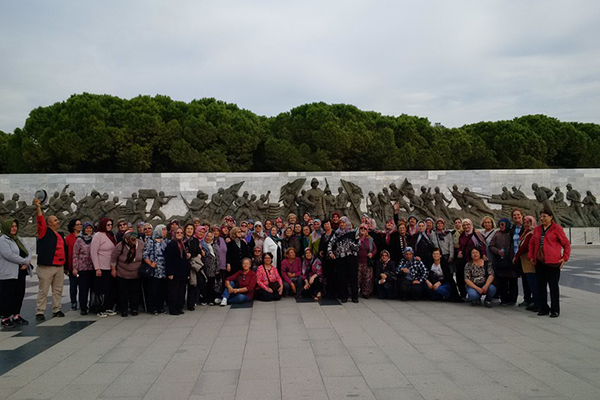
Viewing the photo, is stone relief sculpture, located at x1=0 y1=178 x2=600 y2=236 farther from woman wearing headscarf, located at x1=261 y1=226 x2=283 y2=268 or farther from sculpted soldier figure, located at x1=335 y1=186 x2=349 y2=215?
woman wearing headscarf, located at x1=261 y1=226 x2=283 y2=268

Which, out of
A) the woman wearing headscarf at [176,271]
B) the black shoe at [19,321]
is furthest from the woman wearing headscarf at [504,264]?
the black shoe at [19,321]

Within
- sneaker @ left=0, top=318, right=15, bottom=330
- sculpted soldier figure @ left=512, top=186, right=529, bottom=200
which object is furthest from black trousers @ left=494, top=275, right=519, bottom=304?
sculpted soldier figure @ left=512, top=186, right=529, bottom=200

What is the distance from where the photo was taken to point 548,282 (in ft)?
19.9

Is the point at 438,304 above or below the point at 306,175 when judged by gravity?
below

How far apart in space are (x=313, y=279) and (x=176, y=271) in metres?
2.23

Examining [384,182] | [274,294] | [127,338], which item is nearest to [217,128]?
[384,182]

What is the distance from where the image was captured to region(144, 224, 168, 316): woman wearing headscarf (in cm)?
665

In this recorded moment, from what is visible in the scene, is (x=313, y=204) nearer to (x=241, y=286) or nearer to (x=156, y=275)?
(x=241, y=286)

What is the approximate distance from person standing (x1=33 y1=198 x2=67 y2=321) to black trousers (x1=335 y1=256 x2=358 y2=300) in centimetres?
405

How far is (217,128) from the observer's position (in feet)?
85.8

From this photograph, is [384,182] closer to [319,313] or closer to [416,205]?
[416,205]

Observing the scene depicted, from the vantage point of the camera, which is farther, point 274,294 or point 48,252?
point 274,294

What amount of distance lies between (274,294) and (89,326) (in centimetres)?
275

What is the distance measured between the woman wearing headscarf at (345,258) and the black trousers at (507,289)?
2.12 m
